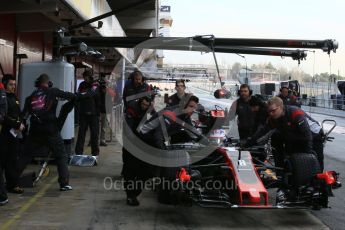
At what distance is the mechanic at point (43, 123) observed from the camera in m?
8.27

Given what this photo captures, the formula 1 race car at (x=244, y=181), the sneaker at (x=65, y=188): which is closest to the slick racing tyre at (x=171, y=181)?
the formula 1 race car at (x=244, y=181)

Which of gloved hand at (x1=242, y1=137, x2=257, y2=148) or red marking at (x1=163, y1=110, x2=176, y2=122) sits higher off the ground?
red marking at (x1=163, y1=110, x2=176, y2=122)

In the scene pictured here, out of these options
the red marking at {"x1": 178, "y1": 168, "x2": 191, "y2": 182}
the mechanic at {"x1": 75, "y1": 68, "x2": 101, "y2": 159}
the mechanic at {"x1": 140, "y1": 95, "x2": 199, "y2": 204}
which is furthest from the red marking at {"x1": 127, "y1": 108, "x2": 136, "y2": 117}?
the mechanic at {"x1": 75, "y1": 68, "x2": 101, "y2": 159}

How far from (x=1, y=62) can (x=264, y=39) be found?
560 centimetres

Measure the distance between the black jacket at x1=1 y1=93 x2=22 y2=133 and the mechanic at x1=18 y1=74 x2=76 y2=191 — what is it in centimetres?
30

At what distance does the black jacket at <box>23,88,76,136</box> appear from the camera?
8.25m

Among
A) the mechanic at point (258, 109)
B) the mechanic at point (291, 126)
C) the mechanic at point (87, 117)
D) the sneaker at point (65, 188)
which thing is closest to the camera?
the mechanic at point (291, 126)

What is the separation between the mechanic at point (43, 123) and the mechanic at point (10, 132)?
24 cm

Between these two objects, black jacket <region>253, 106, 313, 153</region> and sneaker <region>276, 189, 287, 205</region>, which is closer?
sneaker <region>276, 189, 287, 205</region>

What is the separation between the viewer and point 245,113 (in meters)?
10.5

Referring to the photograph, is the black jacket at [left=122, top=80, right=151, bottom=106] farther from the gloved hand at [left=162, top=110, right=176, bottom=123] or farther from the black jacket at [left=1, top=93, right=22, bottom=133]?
the black jacket at [left=1, top=93, right=22, bottom=133]

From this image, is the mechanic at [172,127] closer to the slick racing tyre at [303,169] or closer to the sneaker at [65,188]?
the slick racing tyre at [303,169]

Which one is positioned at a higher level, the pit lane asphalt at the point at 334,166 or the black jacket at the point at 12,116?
the black jacket at the point at 12,116

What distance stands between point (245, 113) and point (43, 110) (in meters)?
4.08
